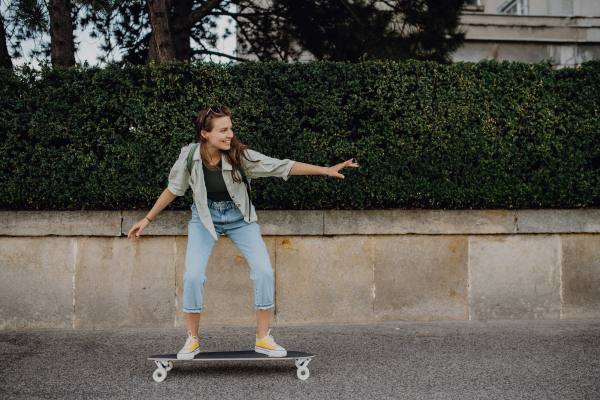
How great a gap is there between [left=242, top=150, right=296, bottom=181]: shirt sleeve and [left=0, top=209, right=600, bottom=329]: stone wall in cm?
139

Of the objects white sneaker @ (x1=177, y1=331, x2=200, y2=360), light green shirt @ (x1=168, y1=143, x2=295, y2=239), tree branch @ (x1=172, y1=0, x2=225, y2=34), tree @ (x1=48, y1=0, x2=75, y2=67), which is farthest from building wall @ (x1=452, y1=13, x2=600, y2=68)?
white sneaker @ (x1=177, y1=331, x2=200, y2=360)

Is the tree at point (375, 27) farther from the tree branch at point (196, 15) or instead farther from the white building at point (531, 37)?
the white building at point (531, 37)

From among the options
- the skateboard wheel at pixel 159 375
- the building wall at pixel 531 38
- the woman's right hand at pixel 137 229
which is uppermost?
the building wall at pixel 531 38

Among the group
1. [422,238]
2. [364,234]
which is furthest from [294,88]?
[422,238]

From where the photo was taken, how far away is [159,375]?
321 centimetres

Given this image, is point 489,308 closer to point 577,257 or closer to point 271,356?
point 577,257

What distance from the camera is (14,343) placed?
4.20 m

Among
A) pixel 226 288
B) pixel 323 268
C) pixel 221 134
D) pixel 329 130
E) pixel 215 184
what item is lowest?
pixel 226 288

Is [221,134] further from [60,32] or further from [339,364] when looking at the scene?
[60,32]

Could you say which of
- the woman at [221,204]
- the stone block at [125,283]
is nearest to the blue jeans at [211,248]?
the woman at [221,204]

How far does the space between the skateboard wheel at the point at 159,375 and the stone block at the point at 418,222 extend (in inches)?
86.7

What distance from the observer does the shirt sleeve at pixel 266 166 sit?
3293 millimetres

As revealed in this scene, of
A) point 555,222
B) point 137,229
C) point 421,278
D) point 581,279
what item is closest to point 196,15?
point 137,229

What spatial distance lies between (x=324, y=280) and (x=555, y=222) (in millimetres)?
2674
